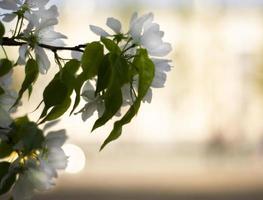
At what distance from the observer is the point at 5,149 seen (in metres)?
0.48

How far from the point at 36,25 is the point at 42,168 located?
96mm

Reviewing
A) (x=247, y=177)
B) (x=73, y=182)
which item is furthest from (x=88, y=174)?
(x=247, y=177)

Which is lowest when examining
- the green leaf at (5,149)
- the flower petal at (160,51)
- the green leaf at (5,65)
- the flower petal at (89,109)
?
the flower petal at (89,109)

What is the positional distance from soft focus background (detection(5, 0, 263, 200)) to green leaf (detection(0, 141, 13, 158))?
6.11 meters

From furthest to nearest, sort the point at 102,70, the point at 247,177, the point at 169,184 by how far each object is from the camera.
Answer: the point at 247,177 < the point at 169,184 < the point at 102,70

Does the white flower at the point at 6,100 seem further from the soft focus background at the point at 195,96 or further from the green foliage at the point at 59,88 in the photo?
the soft focus background at the point at 195,96

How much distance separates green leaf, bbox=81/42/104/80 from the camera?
1.28ft

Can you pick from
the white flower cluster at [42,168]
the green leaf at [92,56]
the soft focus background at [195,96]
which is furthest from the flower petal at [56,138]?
the soft focus background at [195,96]

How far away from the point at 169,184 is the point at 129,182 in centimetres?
35

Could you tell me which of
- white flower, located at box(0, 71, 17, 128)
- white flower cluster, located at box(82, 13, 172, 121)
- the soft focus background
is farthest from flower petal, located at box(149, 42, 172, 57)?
the soft focus background

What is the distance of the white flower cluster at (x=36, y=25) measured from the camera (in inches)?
16.3

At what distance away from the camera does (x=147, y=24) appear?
15.9 inches

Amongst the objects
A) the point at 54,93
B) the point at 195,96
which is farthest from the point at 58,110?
the point at 195,96

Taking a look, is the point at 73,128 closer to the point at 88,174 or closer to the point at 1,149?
Answer: the point at 88,174
